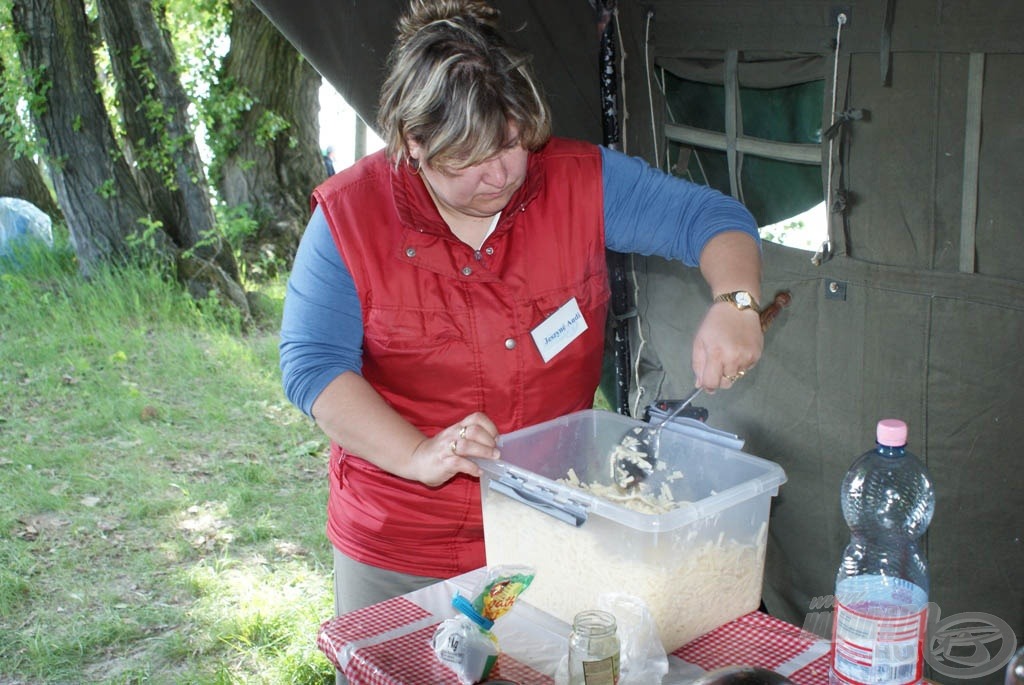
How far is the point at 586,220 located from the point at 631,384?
1214mm

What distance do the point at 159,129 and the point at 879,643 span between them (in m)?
5.44

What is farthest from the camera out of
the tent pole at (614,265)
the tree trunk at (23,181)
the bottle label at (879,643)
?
the tree trunk at (23,181)

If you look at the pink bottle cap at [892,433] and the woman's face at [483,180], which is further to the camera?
the woman's face at [483,180]

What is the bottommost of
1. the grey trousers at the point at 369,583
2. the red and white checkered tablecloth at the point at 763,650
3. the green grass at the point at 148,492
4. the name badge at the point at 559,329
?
the green grass at the point at 148,492

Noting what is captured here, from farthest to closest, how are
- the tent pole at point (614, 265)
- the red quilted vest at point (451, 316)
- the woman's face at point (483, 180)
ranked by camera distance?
the tent pole at point (614, 265)
the red quilted vest at point (451, 316)
the woman's face at point (483, 180)

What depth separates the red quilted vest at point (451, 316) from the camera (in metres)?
1.72

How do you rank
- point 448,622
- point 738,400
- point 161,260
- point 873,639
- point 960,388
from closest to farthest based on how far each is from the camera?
point 873,639, point 448,622, point 960,388, point 738,400, point 161,260

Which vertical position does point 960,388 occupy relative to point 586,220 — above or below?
below

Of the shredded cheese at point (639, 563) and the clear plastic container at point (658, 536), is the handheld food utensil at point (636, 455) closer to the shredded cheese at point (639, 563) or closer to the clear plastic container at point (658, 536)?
the clear plastic container at point (658, 536)

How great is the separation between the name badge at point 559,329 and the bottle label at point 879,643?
2.35ft

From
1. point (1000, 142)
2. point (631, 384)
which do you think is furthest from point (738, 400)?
point (1000, 142)

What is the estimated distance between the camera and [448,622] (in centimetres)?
131

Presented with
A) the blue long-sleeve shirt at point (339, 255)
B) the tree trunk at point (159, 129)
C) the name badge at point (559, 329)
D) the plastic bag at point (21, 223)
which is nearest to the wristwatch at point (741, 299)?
the blue long-sleeve shirt at point (339, 255)

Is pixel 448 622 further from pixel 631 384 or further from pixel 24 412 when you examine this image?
pixel 24 412
